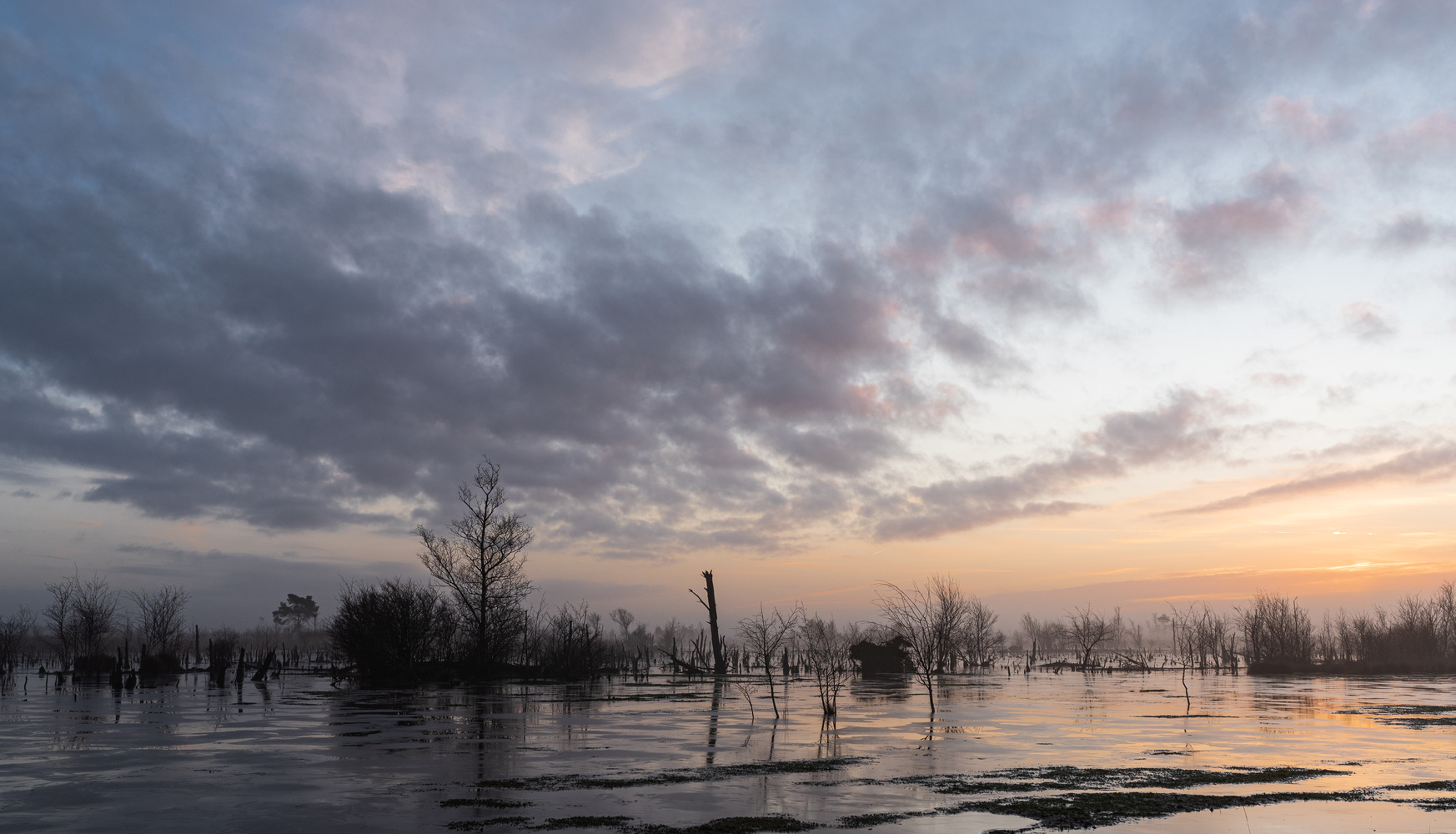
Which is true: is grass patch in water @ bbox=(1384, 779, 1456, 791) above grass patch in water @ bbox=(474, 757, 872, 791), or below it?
below

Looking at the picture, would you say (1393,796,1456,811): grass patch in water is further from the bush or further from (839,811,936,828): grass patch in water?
the bush

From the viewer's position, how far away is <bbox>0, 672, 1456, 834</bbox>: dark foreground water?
11.2 m

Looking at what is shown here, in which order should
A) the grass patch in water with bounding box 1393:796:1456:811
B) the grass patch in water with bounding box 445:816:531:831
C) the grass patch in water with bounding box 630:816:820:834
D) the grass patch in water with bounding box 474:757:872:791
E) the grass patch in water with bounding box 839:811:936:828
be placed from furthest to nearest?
the grass patch in water with bounding box 474:757:872:791, the grass patch in water with bounding box 1393:796:1456:811, the grass patch in water with bounding box 839:811:936:828, the grass patch in water with bounding box 445:816:531:831, the grass patch in water with bounding box 630:816:820:834

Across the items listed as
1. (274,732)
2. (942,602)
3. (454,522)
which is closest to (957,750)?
(274,732)

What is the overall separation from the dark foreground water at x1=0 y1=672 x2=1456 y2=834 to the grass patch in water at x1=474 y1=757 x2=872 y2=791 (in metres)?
0.09

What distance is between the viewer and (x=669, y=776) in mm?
14484

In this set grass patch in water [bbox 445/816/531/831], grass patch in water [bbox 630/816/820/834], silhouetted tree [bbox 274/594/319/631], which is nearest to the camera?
grass patch in water [bbox 630/816/820/834]

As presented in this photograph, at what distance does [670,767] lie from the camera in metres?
15.6

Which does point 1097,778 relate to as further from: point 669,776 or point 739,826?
point 739,826

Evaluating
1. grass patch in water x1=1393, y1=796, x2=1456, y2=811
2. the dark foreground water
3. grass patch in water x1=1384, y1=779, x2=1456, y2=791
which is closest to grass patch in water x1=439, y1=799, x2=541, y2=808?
the dark foreground water

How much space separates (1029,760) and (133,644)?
154538 mm

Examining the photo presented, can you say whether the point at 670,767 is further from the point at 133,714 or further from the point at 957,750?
the point at 133,714

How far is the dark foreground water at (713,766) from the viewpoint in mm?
11242

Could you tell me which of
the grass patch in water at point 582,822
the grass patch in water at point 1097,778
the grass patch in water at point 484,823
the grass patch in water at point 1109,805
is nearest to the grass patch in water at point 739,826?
the grass patch in water at point 582,822
